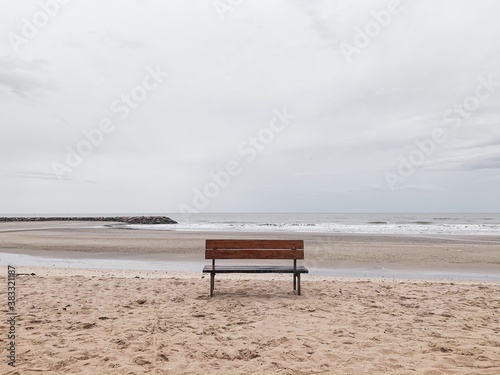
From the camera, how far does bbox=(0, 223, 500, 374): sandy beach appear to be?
4.28 metres

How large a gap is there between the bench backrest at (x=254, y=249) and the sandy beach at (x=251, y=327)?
817 millimetres

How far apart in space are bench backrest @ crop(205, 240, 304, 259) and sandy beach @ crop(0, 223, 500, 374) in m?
0.82

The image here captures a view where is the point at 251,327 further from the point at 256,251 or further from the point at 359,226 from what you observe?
the point at 359,226

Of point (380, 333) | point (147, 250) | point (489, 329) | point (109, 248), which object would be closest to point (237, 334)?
point (380, 333)

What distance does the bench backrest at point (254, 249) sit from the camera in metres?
7.97

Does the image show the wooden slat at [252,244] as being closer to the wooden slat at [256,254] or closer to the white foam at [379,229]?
the wooden slat at [256,254]

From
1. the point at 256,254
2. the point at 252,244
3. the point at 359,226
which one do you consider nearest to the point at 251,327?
the point at 256,254

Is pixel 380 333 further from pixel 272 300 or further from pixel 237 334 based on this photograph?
pixel 272 300

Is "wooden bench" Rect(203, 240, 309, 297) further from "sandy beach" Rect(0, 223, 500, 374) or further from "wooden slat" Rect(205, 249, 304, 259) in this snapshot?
"sandy beach" Rect(0, 223, 500, 374)

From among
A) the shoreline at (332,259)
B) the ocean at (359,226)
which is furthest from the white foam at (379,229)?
the shoreline at (332,259)

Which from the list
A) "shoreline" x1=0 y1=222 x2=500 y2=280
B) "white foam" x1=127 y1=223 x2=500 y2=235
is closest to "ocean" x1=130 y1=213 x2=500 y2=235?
"white foam" x1=127 y1=223 x2=500 y2=235

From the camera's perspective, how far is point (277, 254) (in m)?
8.00

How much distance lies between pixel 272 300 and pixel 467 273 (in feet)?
25.9

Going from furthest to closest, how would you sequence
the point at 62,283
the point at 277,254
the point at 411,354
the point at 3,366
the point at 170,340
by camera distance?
the point at 62,283, the point at 277,254, the point at 170,340, the point at 411,354, the point at 3,366
